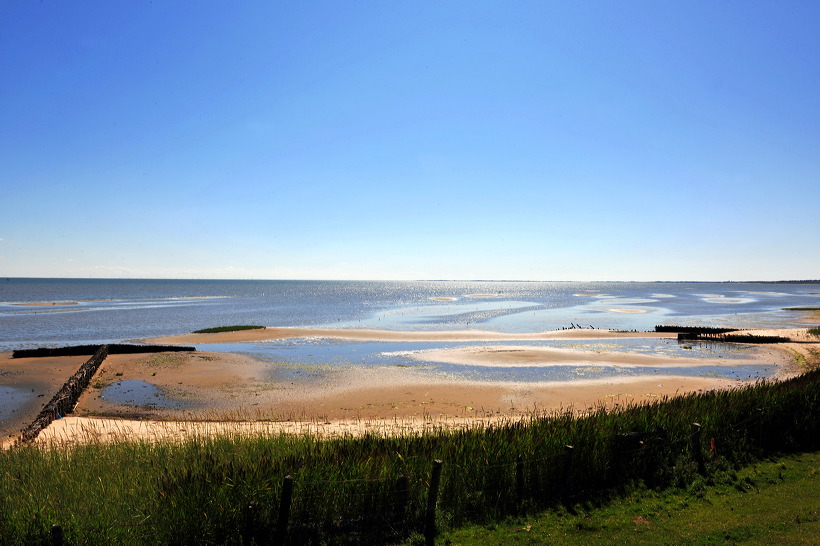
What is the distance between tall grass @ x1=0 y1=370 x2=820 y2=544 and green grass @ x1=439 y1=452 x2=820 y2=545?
0.51 meters

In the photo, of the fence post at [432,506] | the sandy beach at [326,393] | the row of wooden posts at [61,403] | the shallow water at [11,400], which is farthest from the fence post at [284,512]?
the shallow water at [11,400]

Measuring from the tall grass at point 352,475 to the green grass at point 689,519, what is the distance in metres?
0.51

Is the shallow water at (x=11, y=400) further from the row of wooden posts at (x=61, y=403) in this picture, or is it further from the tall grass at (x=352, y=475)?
the tall grass at (x=352, y=475)

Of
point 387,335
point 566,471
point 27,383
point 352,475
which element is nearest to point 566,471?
point 566,471

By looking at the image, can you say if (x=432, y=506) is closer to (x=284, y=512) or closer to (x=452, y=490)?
(x=452, y=490)

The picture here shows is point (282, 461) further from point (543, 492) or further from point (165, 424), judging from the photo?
point (165, 424)

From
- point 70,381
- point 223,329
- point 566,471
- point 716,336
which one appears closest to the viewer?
point 566,471

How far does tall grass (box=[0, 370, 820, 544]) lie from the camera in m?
8.76

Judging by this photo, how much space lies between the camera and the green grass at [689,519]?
9430mm

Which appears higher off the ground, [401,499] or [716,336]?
[401,499]

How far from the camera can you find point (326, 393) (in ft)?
86.0

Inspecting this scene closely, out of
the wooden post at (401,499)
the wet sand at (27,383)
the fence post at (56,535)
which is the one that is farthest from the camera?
the wet sand at (27,383)

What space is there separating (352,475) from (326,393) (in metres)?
16.5

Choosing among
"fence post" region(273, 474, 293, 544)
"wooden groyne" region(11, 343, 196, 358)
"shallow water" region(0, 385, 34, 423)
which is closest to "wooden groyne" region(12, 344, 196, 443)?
"wooden groyne" region(11, 343, 196, 358)
